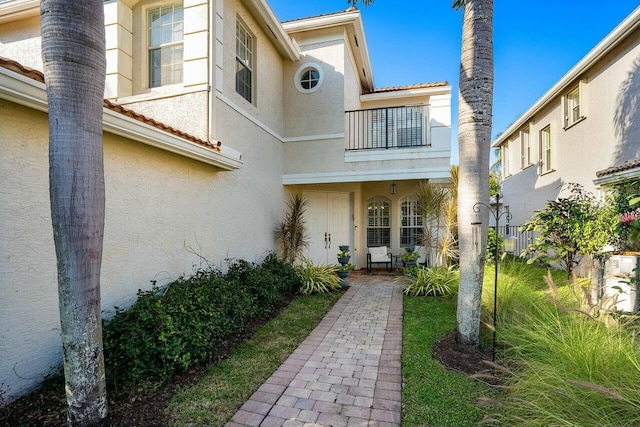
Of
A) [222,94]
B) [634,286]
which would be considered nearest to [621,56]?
[634,286]

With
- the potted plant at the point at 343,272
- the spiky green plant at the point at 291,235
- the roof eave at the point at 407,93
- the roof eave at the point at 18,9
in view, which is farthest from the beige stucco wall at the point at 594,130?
the roof eave at the point at 18,9

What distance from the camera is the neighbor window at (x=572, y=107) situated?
1089cm

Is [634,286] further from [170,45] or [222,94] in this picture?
[170,45]

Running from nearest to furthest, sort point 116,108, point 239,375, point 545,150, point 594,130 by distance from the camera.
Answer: point 239,375, point 116,108, point 594,130, point 545,150

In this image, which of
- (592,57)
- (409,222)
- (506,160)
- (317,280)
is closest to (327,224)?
(317,280)

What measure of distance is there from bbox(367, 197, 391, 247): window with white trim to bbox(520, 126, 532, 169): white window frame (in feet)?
25.2

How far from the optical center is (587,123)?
33.5 ft

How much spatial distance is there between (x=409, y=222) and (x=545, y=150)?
21.7 ft

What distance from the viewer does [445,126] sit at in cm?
872

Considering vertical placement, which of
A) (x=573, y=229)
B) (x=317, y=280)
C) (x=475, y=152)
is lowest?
(x=317, y=280)

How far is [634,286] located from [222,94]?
26.4 feet

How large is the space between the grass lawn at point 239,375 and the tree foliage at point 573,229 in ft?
15.9

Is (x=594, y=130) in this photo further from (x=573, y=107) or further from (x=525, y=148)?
(x=525, y=148)

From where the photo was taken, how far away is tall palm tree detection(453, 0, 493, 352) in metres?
4.23
